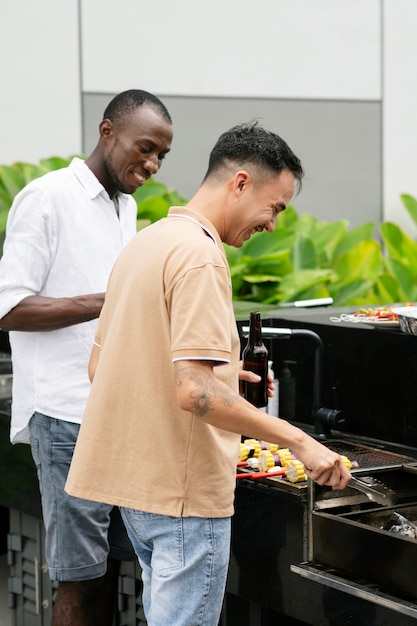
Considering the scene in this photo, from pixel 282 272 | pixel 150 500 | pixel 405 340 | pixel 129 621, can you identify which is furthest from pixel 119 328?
pixel 282 272

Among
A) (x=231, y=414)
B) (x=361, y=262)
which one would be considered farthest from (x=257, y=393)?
(x=361, y=262)

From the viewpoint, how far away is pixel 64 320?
3031mm

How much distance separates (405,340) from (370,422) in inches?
13.0

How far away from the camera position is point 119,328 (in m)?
2.22

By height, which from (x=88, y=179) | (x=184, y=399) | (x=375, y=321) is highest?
Result: (x=88, y=179)

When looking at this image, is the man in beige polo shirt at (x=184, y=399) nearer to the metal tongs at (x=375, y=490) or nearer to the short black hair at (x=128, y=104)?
the metal tongs at (x=375, y=490)

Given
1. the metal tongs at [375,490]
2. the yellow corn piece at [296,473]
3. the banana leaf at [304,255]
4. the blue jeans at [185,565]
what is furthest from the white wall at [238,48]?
the blue jeans at [185,565]

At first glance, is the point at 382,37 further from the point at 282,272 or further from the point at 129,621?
the point at 129,621

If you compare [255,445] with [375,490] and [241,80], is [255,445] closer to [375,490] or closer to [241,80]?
[375,490]

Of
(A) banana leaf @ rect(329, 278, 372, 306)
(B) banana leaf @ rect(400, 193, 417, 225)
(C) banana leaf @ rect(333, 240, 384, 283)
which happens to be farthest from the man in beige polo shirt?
(B) banana leaf @ rect(400, 193, 417, 225)

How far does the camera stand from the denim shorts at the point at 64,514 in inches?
120

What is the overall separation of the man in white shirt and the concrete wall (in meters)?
4.43

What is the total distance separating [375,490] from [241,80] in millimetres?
6184

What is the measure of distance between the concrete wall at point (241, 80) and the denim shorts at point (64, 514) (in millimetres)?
4692
